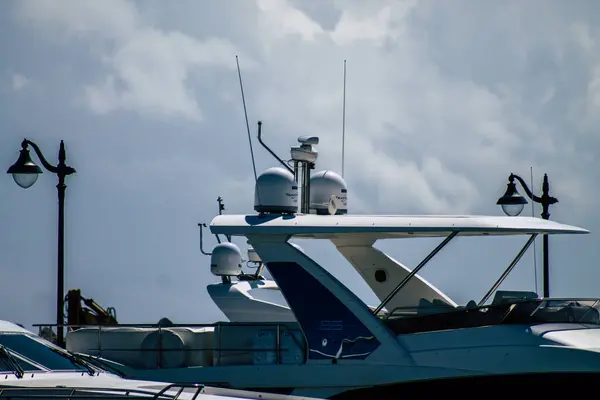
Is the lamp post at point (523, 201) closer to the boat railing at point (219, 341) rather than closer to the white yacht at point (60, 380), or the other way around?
the boat railing at point (219, 341)

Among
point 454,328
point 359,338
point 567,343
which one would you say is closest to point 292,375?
point 359,338

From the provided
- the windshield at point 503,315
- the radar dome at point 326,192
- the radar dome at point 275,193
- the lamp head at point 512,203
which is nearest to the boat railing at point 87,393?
the radar dome at point 275,193

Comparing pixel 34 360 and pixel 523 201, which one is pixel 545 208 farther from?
pixel 34 360

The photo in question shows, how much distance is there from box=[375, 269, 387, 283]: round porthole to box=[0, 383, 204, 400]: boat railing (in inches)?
251

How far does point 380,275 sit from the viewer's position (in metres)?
20.3

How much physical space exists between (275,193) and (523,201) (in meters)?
5.66

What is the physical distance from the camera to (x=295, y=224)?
17.8 metres

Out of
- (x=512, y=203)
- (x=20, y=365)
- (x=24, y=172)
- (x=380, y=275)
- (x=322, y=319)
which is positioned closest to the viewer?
(x=20, y=365)

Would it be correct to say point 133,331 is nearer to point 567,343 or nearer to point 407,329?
point 407,329

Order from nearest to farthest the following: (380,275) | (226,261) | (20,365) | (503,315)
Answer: (20,365)
(503,315)
(380,275)
(226,261)

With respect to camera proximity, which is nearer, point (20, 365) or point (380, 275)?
point (20, 365)

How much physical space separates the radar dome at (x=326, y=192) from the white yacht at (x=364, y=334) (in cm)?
31

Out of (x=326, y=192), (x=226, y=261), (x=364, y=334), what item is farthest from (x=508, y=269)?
(x=226, y=261)

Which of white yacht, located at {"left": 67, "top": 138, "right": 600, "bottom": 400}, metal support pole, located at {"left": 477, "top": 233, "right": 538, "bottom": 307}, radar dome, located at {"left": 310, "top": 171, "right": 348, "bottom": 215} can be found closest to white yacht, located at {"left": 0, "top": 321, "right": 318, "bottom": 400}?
white yacht, located at {"left": 67, "top": 138, "right": 600, "bottom": 400}
